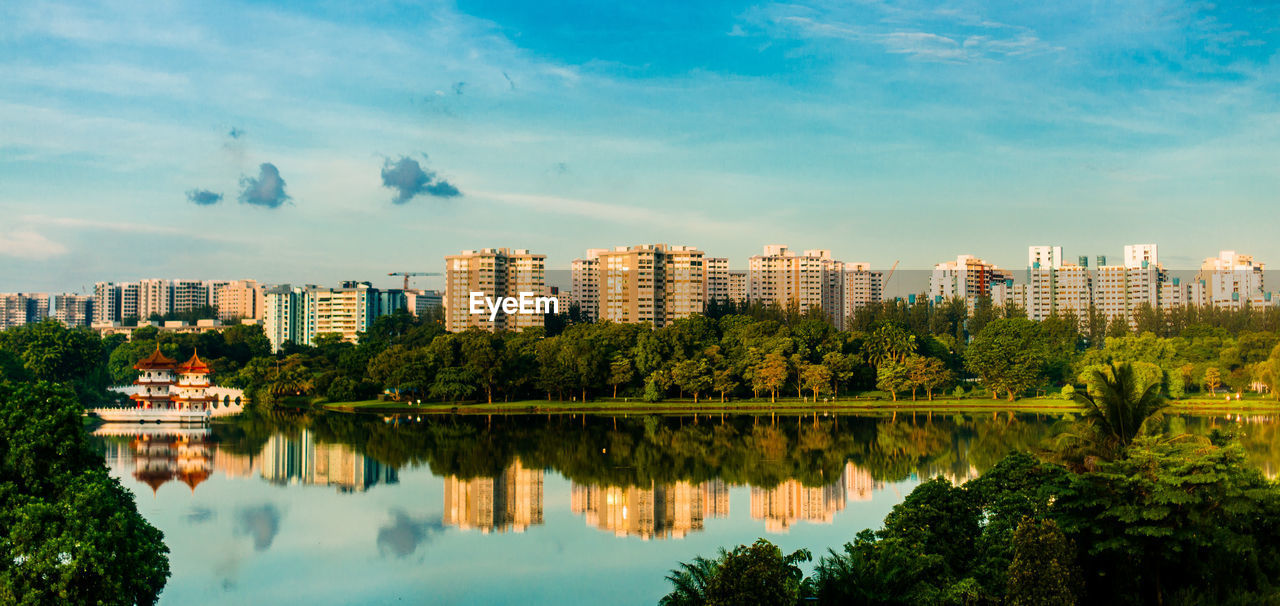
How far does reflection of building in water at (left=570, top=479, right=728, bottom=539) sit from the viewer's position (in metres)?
19.9

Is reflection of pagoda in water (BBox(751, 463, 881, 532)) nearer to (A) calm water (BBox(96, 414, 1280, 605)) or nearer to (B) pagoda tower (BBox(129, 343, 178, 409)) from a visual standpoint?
(A) calm water (BBox(96, 414, 1280, 605))

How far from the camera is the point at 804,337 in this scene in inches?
1957

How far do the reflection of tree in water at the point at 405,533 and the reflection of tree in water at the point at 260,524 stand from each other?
2291 millimetres

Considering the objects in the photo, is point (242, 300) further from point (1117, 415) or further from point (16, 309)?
point (1117, 415)

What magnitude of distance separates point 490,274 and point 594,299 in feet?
40.2

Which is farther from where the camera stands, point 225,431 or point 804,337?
point 804,337

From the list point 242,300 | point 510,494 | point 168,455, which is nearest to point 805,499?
point 510,494

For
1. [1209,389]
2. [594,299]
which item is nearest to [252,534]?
[1209,389]

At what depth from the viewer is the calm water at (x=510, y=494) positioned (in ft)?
54.7

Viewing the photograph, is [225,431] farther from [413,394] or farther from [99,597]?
[99,597]

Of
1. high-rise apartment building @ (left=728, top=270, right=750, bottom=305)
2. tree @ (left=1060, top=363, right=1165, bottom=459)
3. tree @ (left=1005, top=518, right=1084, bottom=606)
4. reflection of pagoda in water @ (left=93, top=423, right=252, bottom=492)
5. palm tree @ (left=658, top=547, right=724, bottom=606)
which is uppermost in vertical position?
high-rise apartment building @ (left=728, top=270, right=750, bottom=305)

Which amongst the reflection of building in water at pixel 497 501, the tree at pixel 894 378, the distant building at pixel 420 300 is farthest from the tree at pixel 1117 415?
the distant building at pixel 420 300

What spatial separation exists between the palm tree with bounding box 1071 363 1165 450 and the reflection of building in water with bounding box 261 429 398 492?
1803 cm

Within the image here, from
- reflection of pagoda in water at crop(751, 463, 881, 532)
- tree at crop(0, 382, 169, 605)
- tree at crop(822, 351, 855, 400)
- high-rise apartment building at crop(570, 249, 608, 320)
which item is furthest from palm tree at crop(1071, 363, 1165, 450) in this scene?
high-rise apartment building at crop(570, 249, 608, 320)
